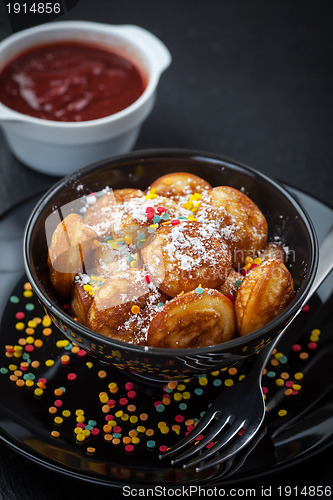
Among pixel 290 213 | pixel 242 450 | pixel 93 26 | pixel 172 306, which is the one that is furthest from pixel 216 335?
pixel 93 26

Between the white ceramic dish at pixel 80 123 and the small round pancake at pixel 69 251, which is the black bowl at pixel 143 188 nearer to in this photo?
the small round pancake at pixel 69 251

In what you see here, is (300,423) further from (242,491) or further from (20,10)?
(20,10)

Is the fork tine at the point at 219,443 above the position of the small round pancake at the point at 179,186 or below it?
below

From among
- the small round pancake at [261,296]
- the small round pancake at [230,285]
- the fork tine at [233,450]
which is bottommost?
the fork tine at [233,450]

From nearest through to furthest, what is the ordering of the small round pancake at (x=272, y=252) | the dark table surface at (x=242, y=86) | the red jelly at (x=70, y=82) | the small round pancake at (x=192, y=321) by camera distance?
the small round pancake at (x=192, y=321) → the small round pancake at (x=272, y=252) → the red jelly at (x=70, y=82) → the dark table surface at (x=242, y=86)

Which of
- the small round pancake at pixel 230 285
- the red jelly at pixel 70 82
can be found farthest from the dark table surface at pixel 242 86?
the small round pancake at pixel 230 285

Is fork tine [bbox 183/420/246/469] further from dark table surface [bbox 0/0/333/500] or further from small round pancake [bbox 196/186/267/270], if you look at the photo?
dark table surface [bbox 0/0/333/500]

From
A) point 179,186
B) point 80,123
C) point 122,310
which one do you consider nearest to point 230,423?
point 122,310

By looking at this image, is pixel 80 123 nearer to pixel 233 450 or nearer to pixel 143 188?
pixel 143 188

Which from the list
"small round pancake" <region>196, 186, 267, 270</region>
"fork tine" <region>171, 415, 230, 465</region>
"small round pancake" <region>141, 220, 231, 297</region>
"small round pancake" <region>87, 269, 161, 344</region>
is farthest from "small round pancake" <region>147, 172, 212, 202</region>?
"fork tine" <region>171, 415, 230, 465</region>
